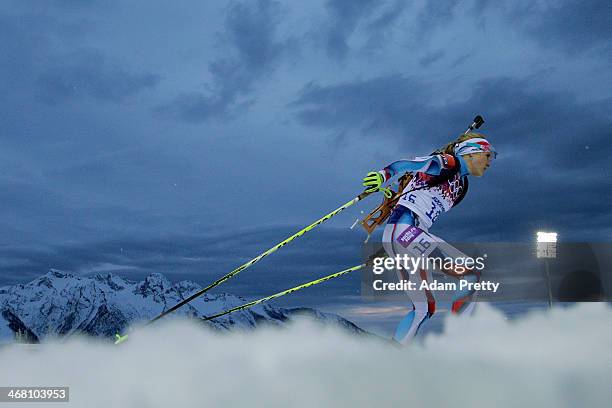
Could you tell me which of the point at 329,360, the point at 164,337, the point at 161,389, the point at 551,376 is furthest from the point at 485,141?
the point at 164,337

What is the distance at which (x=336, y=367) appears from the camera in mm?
8703

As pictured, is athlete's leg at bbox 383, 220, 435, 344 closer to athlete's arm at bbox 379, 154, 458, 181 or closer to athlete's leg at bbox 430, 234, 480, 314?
athlete's leg at bbox 430, 234, 480, 314

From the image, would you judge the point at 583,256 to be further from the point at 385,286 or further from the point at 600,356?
the point at 385,286

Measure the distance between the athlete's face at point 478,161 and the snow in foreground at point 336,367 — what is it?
2.40m

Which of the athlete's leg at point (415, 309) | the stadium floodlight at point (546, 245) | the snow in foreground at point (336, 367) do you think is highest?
the stadium floodlight at point (546, 245)

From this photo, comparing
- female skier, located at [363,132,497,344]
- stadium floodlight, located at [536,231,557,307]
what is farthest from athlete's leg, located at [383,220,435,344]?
stadium floodlight, located at [536,231,557,307]

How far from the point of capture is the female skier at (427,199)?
8.79 meters

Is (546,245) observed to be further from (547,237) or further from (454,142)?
(454,142)

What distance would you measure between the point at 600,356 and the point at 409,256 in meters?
3.89

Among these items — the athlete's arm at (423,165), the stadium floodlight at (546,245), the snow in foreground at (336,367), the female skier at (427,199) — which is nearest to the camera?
the snow in foreground at (336,367)

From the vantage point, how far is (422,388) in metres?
7.67

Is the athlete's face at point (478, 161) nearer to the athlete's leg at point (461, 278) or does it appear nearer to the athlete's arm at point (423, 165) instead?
the athlete's arm at point (423, 165)

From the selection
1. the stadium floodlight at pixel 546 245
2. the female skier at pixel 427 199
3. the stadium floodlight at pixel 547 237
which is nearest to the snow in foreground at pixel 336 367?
the female skier at pixel 427 199

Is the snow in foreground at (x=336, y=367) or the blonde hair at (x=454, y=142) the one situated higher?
the blonde hair at (x=454, y=142)
